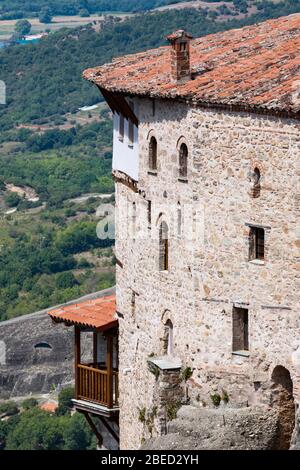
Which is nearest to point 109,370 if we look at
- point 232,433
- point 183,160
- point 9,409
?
point 183,160

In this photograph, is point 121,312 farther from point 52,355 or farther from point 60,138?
point 60,138

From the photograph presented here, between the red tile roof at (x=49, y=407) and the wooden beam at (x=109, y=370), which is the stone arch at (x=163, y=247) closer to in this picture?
the wooden beam at (x=109, y=370)

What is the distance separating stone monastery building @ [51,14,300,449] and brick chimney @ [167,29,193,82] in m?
0.04

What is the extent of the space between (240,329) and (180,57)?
661cm

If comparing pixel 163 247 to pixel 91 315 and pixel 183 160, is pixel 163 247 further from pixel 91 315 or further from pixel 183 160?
pixel 91 315

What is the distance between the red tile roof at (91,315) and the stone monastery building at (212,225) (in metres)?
1.08

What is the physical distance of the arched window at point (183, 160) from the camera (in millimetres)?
39219

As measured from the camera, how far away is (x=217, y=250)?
37969mm

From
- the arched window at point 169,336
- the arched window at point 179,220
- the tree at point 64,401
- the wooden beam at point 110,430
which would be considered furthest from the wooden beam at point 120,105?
the tree at point 64,401

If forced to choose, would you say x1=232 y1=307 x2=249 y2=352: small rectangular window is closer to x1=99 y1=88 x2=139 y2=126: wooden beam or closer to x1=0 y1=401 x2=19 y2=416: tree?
x1=99 y1=88 x2=139 y2=126: wooden beam

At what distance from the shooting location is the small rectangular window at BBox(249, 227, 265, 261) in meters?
36.7

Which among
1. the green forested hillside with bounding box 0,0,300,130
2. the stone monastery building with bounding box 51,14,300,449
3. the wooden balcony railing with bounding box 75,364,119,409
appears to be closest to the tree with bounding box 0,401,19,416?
the wooden balcony railing with bounding box 75,364,119,409

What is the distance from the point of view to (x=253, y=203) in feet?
120
